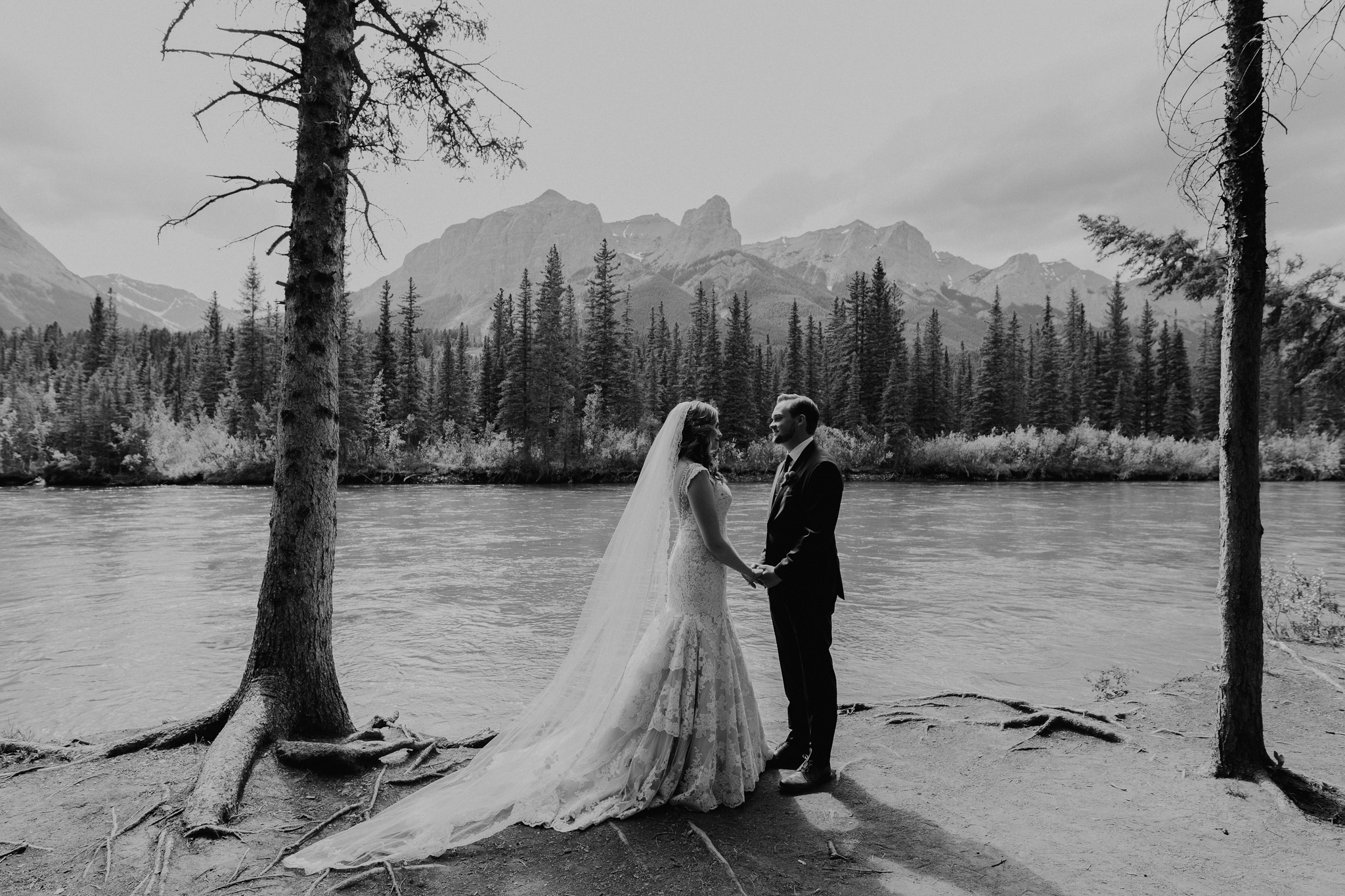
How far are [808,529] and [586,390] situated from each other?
5647 cm

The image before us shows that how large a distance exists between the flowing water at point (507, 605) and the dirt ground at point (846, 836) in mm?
2069

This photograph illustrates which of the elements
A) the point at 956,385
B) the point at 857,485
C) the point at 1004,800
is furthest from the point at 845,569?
the point at 956,385

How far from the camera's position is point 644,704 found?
4301mm

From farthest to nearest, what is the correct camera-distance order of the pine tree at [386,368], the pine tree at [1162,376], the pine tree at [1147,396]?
the pine tree at [1162,376] → the pine tree at [1147,396] → the pine tree at [386,368]

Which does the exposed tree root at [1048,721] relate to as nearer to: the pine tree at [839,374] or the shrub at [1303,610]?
the shrub at [1303,610]

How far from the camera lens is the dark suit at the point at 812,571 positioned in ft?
14.7

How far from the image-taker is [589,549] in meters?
21.3

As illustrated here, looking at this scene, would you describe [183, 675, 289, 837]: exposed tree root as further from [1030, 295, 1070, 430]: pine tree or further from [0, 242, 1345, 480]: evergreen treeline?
[1030, 295, 1070, 430]: pine tree

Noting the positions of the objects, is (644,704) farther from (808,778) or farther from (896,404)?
(896,404)

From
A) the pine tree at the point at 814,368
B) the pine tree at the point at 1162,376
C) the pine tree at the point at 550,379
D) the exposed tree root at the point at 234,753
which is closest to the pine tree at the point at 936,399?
the pine tree at the point at 814,368

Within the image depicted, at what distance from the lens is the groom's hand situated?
14.6 ft

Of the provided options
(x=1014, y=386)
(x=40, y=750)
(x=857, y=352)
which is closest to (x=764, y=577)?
(x=40, y=750)

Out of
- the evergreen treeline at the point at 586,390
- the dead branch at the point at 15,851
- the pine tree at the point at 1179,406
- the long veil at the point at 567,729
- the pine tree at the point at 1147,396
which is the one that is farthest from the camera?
the pine tree at the point at 1147,396

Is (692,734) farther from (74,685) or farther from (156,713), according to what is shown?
(74,685)
